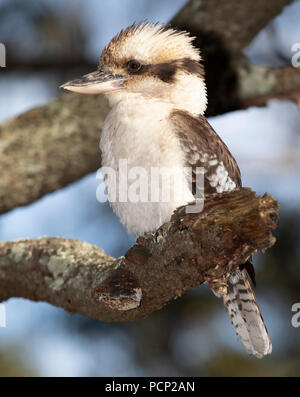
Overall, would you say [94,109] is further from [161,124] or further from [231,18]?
[161,124]

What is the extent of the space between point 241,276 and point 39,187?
58.6 inches

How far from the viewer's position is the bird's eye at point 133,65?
9.80ft

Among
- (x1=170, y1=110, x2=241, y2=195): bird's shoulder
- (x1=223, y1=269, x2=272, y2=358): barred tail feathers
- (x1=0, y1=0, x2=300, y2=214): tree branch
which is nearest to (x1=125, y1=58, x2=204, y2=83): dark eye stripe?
(x1=170, y1=110, x2=241, y2=195): bird's shoulder

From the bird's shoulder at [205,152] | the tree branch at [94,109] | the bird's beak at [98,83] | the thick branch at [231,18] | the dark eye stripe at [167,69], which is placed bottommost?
the bird's shoulder at [205,152]

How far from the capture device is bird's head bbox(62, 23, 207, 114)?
9.68ft

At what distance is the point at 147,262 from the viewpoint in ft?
7.73

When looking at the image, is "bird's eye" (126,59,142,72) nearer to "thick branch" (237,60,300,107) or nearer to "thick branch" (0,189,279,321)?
"thick branch" (0,189,279,321)

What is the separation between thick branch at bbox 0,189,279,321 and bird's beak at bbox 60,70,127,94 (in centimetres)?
82

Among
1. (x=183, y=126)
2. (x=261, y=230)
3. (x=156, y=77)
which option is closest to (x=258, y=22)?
(x=156, y=77)

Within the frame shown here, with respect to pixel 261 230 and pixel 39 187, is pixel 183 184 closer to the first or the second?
pixel 261 230

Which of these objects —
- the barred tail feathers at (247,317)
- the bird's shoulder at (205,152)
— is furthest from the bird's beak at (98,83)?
the barred tail feathers at (247,317)

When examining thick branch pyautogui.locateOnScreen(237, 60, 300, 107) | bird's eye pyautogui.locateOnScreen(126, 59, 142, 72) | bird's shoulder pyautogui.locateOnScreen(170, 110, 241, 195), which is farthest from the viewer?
thick branch pyautogui.locateOnScreen(237, 60, 300, 107)

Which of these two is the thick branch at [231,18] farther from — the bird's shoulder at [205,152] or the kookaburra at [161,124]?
the bird's shoulder at [205,152]
